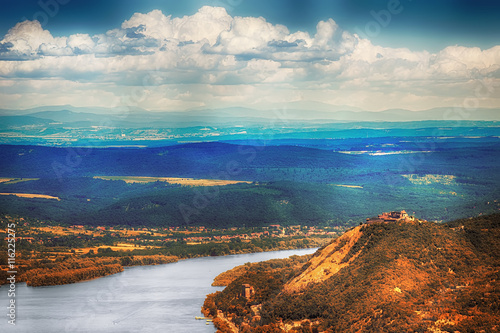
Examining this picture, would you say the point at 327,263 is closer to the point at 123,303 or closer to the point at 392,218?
the point at 392,218

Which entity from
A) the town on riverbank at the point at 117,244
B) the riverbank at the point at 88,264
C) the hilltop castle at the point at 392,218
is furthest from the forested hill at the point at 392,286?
the town on riverbank at the point at 117,244

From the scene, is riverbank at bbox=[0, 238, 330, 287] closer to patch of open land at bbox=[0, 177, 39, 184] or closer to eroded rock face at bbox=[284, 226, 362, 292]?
eroded rock face at bbox=[284, 226, 362, 292]

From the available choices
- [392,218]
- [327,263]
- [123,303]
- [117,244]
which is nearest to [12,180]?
[117,244]

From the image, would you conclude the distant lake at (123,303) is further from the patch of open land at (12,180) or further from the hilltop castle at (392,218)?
the patch of open land at (12,180)

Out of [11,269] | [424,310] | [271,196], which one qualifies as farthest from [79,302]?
[271,196]

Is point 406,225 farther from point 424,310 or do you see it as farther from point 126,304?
point 126,304
